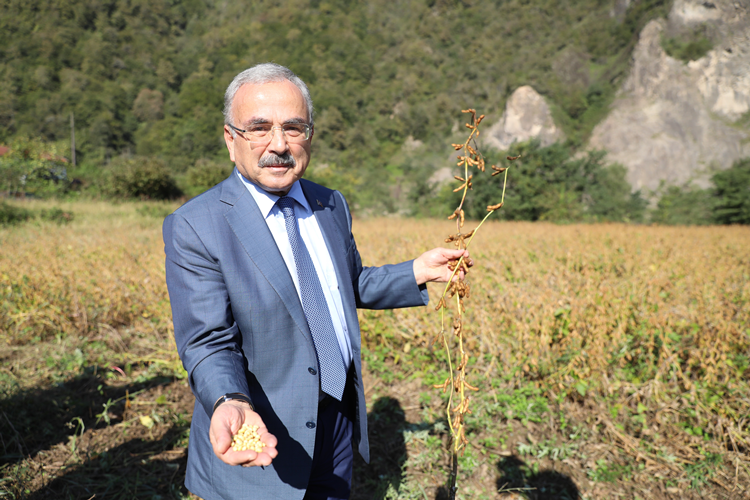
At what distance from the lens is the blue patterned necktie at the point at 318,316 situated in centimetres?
133

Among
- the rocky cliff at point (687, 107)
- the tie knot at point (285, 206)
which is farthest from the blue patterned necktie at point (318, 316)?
the rocky cliff at point (687, 107)

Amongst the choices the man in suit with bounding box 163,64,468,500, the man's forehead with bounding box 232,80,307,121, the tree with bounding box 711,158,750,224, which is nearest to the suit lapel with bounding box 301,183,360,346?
the man in suit with bounding box 163,64,468,500

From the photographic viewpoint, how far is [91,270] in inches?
204

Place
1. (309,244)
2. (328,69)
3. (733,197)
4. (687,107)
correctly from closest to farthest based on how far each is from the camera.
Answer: (309,244), (733,197), (687,107), (328,69)

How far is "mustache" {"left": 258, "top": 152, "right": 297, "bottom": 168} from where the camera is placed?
50.1 inches

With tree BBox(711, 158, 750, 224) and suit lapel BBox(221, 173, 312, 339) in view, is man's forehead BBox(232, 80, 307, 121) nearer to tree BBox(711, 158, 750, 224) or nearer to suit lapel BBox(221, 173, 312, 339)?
suit lapel BBox(221, 173, 312, 339)

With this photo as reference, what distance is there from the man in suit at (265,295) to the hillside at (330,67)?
1681 inches

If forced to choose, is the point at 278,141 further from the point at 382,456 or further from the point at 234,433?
the point at 382,456

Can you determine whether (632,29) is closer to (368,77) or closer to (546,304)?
(368,77)

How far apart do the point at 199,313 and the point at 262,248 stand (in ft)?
0.86

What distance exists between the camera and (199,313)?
1.14 meters

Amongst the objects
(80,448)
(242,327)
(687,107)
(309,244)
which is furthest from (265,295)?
(687,107)

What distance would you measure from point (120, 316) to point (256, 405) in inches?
162

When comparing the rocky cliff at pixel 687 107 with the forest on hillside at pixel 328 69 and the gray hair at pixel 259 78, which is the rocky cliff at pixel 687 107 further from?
the gray hair at pixel 259 78
